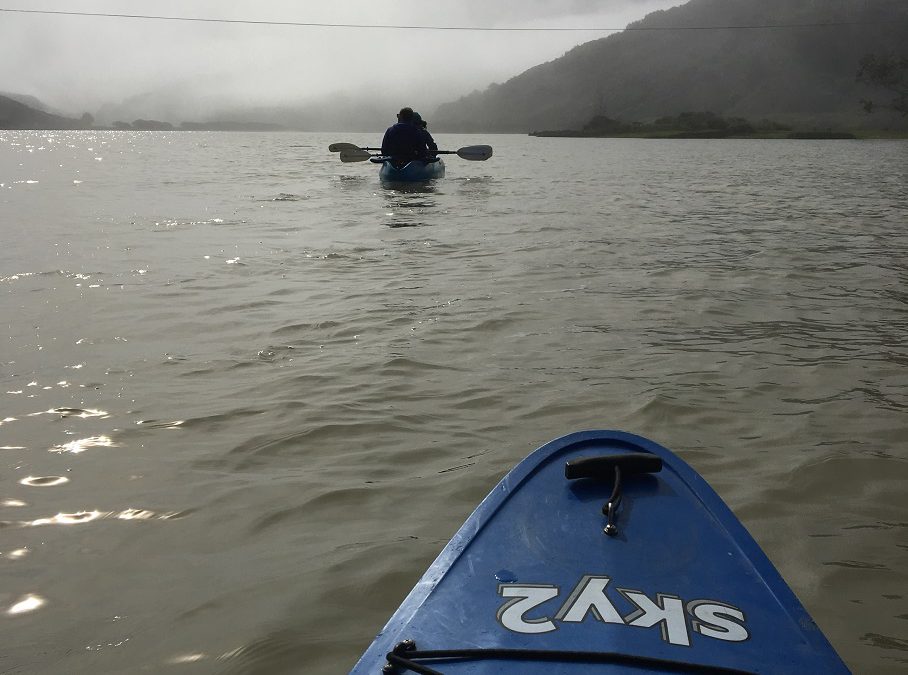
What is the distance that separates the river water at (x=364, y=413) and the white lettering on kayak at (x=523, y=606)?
2.24ft

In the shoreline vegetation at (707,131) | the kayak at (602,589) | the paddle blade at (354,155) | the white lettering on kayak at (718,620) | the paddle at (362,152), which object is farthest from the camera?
the shoreline vegetation at (707,131)

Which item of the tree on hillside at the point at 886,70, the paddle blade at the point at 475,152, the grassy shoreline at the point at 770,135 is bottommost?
the paddle blade at the point at 475,152

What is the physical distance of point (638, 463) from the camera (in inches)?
113

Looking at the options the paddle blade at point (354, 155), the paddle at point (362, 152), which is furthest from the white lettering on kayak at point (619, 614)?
the paddle at point (362, 152)

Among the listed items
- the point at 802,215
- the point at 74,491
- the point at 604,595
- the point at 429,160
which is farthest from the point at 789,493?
the point at 429,160

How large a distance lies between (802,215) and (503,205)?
226 inches

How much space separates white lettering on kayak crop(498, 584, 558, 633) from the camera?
2064 millimetres

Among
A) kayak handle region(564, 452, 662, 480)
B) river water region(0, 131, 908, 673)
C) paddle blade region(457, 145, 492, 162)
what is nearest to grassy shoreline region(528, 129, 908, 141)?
paddle blade region(457, 145, 492, 162)

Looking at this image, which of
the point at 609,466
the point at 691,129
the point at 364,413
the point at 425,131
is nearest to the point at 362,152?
the point at 425,131

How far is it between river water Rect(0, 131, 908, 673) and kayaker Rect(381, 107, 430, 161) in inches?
316

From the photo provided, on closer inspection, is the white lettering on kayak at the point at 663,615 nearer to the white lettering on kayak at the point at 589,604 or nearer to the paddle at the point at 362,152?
the white lettering on kayak at the point at 589,604

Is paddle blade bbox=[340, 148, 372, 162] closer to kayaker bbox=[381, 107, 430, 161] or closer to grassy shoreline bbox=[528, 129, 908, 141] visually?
kayaker bbox=[381, 107, 430, 161]

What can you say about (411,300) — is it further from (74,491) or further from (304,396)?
(74,491)

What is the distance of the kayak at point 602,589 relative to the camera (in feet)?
6.39
